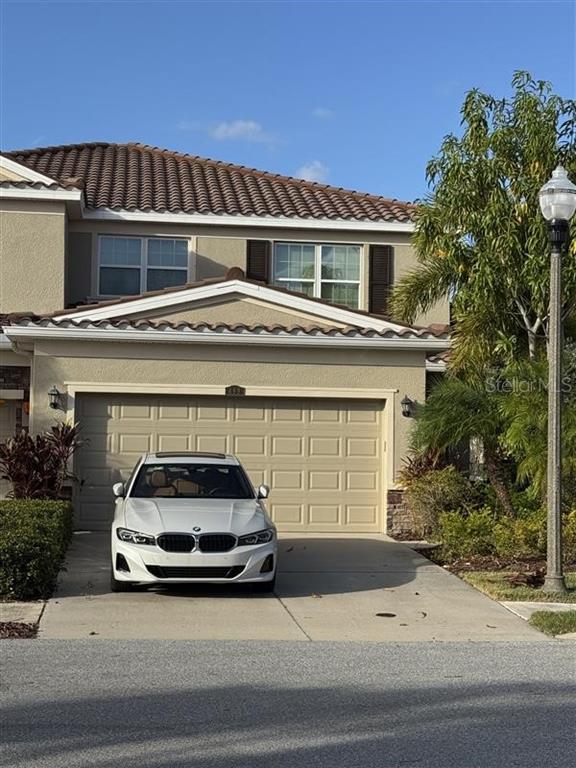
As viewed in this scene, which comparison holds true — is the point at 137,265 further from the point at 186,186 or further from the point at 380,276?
the point at 380,276

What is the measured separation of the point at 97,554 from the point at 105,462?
266 centimetres

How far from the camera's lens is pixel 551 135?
610 inches

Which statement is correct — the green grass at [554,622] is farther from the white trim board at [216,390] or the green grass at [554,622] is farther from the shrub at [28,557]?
the white trim board at [216,390]

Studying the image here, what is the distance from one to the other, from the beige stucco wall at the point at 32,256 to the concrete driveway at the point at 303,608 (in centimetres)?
682

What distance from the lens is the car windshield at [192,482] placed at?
12.7 m

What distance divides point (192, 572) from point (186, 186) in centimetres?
1344

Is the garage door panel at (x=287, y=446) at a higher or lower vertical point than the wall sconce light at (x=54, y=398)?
lower

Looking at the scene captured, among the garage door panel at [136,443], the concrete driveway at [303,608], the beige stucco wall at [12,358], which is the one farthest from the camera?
the beige stucco wall at [12,358]

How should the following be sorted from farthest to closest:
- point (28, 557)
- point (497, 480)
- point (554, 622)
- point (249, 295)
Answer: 1. point (249, 295)
2. point (497, 480)
3. point (28, 557)
4. point (554, 622)

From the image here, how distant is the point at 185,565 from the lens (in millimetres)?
11023

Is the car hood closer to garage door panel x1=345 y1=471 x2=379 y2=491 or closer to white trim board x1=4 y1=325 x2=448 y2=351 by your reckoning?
white trim board x1=4 y1=325 x2=448 y2=351

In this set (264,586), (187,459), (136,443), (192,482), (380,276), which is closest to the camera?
(264,586)

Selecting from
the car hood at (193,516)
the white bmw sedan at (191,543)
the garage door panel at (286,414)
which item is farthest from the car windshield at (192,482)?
the garage door panel at (286,414)

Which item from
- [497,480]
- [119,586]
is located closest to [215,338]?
[497,480]
